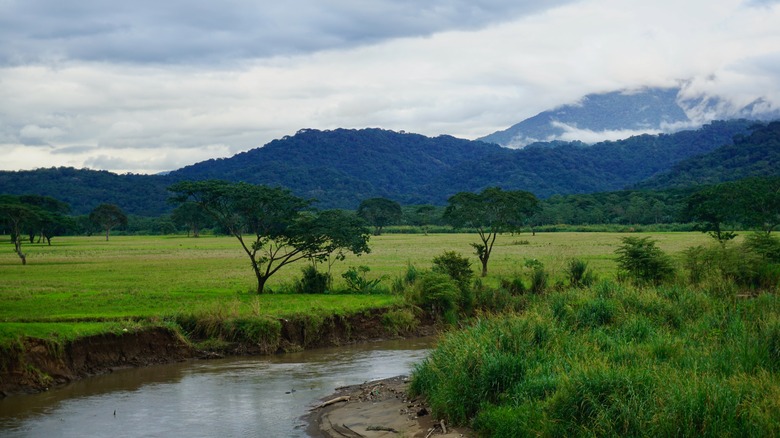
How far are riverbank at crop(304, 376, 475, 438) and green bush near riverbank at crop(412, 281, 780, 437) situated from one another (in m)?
0.45

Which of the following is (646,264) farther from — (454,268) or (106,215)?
(106,215)

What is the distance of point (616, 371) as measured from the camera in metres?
14.3

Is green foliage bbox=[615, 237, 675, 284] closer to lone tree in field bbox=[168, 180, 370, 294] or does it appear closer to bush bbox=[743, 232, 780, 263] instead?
bush bbox=[743, 232, 780, 263]

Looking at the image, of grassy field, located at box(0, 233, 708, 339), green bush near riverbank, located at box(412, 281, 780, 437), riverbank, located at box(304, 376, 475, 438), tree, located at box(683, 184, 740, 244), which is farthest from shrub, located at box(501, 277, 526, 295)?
tree, located at box(683, 184, 740, 244)

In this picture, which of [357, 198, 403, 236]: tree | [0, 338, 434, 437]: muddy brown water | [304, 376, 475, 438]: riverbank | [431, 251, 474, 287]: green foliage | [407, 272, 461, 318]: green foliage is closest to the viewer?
[304, 376, 475, 438]: riverbank

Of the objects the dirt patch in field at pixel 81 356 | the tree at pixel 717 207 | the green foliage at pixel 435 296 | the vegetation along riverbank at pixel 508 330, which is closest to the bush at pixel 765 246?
the vegetation along riverbank at pixel 508 330

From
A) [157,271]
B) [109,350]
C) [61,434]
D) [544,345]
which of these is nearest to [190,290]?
A: [109,350]

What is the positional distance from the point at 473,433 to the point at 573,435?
274 centimetres

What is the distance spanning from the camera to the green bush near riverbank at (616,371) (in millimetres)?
12594

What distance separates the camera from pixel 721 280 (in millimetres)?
30625

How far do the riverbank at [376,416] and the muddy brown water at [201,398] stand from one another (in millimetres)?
616

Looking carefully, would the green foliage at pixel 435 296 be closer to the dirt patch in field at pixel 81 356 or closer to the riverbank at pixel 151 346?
the riverbank at pixel 151 346

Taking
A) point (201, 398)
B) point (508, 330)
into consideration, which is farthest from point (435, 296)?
point (508, 330)

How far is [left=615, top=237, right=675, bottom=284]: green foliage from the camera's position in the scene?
36.5 meters
